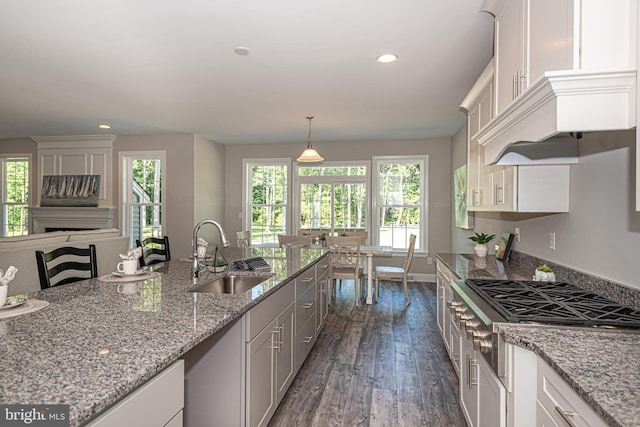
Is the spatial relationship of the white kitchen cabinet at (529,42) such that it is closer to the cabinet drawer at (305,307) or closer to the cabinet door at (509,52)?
the cabinet door at (509,52)

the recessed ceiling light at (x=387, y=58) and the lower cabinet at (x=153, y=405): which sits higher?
the recessed ceiling light at (x=387, y=58)

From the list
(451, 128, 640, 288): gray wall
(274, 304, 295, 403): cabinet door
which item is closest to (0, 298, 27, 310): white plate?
(274, 304, 295, 403): cabinet door

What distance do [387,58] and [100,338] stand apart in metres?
2.88

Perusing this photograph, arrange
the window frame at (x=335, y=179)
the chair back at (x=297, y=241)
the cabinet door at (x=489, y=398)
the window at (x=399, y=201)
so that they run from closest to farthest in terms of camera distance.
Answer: the cabinet door at (x=489, y=398)
the chair back at (x=297, y=241)
the window at (x=399, y=201)
the window frame at (x=335, y=179)

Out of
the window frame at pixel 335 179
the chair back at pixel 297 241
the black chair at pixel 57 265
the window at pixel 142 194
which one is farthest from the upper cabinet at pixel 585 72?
the window at pixel 142 194

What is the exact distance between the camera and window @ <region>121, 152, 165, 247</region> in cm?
662

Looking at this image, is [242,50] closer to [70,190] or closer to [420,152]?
[420,152]

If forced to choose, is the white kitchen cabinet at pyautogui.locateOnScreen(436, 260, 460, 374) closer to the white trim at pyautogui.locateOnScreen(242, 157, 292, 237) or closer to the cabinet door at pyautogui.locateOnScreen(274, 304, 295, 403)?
the cabinet door at pyautogui.locateOnScreen(274, 304, 295, 403)

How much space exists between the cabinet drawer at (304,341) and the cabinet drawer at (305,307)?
0.05 metres

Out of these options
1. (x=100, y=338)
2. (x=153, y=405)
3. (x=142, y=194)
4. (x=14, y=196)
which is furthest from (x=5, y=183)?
(x=153, y=405)

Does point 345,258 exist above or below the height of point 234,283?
below

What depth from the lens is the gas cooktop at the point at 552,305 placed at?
1.35 m

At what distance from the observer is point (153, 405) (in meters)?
0.99

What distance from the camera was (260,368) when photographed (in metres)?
1.86
